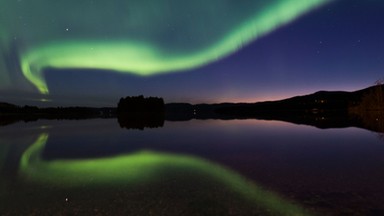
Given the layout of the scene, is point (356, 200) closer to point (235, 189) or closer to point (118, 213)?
point (235, 189)

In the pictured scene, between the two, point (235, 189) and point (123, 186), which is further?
point (123, 186)

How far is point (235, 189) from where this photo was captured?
1416 cm

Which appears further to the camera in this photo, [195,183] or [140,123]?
[140,123]

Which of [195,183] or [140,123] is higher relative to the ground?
[140,123]

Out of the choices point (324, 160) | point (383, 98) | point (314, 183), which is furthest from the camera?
point (383, 98)

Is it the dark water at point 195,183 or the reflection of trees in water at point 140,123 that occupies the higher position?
the reflection of trees in water at point 140,123

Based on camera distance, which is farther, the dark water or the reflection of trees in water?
the reflection of trees in water

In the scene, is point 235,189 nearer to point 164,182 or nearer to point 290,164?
point 164,182

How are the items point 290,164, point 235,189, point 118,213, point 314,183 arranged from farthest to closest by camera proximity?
point 290,164
point 314,183
point 235,189
point 118,213

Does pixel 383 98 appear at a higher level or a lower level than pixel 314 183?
higher

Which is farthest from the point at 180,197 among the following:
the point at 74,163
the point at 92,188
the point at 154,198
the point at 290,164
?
the point at 74,163

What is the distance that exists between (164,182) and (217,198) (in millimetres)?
3871

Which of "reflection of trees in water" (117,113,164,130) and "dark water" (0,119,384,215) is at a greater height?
"reflection of trees in water" (117,113,164,130)

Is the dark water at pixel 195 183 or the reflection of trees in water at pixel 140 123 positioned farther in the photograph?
the reflection of trees in water at pixel 140 123
